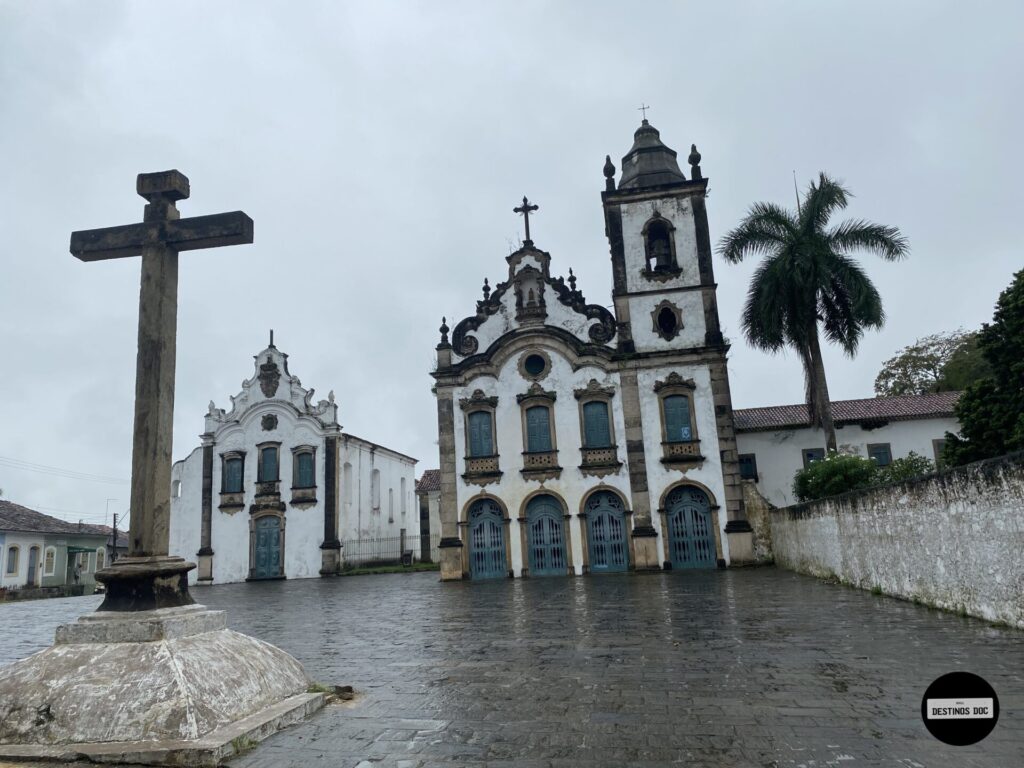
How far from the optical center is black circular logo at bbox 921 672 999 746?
2.30 m

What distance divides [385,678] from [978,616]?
704 centimetres

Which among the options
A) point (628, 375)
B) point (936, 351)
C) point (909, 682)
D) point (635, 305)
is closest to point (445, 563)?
point (628, 375)

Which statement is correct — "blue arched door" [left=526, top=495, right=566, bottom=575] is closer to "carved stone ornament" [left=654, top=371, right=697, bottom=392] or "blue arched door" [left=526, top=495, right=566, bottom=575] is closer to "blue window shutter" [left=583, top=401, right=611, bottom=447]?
"blue window shutter" [left=583, top=401, right=611, bottom=447]

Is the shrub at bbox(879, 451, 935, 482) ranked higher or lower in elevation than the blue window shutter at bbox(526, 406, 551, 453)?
lower

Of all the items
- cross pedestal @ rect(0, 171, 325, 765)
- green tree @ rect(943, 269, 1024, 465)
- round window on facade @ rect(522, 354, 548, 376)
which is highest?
round window on facade @ rect(522, 354, 548, 376)

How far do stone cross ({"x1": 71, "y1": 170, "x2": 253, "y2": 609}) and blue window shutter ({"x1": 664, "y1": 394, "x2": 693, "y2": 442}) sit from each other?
19.5 m

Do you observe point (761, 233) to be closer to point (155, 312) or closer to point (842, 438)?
point (842, 438)

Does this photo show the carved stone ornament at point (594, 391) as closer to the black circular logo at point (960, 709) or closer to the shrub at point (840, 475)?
the shrub at point (840, 475)

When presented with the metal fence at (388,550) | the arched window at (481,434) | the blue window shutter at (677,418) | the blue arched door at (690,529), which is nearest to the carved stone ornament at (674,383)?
the blue window shutter at (677,418)

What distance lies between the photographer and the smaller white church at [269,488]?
96.3 feet

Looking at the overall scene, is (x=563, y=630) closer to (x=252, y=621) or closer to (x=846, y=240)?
(x=252, y=621)

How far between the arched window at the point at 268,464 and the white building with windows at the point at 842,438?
18.2 m

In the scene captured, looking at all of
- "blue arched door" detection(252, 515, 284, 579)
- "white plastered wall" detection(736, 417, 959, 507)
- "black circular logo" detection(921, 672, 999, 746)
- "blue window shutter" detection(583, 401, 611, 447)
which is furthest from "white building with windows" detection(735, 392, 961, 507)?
"black circular logo" detection(921, 672, 999, 746)

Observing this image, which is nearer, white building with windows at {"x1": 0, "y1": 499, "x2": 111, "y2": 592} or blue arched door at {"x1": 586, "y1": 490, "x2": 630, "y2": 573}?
blue arched door at {"x1": 586, "y1": 490, "x2": 630, "y2": 573}
